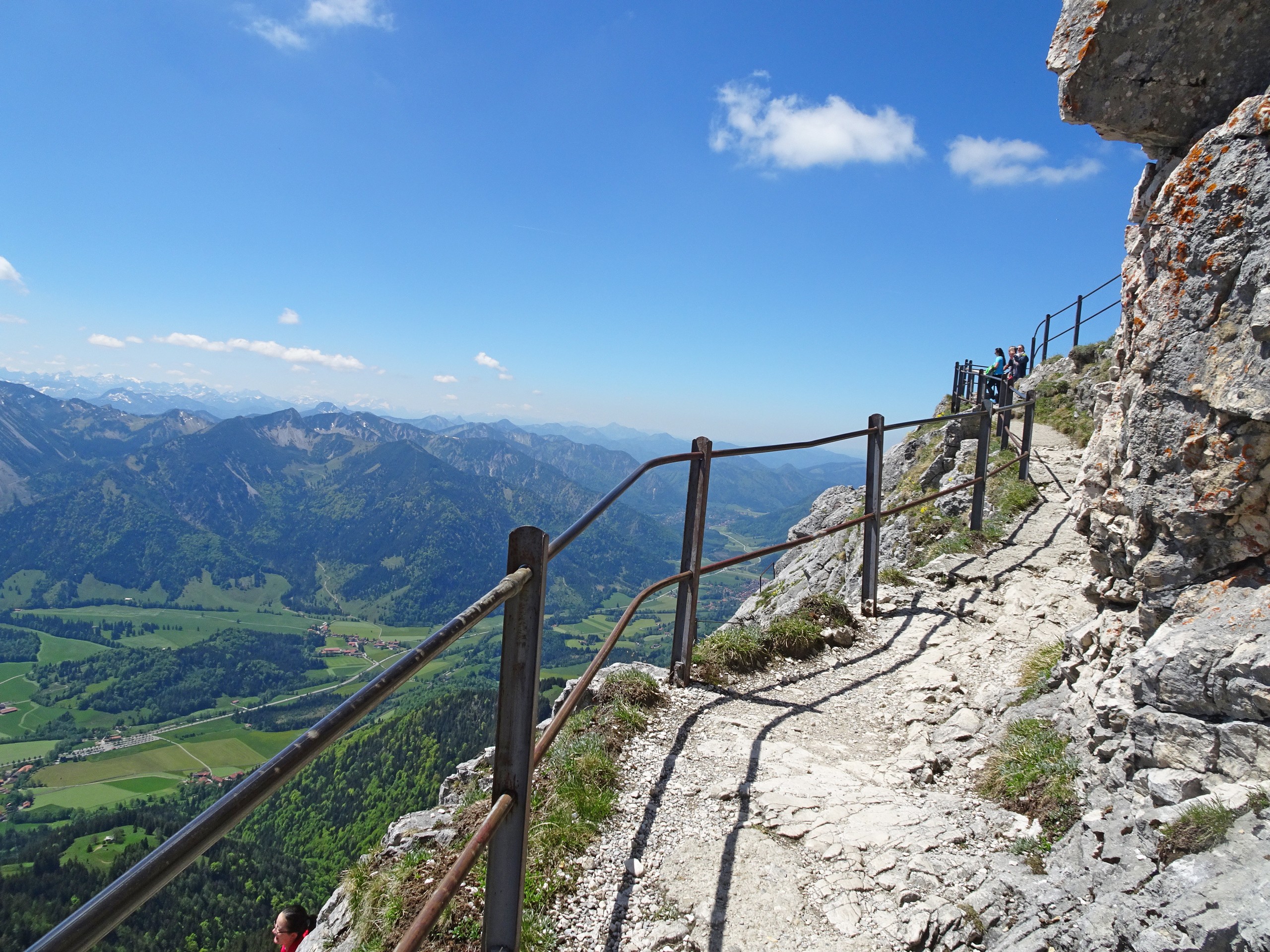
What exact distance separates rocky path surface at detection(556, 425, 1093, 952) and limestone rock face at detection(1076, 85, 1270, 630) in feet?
5.47

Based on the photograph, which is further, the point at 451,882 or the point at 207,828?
the point at 451,882

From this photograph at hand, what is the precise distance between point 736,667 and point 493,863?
13.2ft

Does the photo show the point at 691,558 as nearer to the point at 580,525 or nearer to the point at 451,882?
the point at 580,525

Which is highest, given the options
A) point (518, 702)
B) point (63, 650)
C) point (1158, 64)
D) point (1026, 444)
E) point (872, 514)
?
point (1158, 64)

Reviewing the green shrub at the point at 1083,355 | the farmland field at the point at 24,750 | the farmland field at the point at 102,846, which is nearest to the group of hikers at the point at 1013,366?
the green shrub at the point at 1083,355

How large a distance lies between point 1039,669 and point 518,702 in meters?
4.67

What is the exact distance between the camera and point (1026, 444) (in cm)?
1187

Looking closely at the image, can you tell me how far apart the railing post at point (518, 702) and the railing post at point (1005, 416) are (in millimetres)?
13184

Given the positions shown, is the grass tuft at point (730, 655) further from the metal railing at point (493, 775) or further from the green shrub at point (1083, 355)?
the green shrub at point (1083, 355)

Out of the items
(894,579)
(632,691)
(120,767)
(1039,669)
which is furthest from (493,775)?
(120,767)

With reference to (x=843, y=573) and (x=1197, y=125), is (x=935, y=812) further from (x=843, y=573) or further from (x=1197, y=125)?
(x=843, y=573)

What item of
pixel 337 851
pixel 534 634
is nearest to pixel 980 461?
pixel 534 634

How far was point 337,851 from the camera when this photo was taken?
6344 cm

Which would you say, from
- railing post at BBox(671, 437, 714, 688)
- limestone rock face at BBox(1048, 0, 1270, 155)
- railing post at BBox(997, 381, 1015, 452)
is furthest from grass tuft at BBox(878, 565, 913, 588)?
railing post at BBox(997, 381, 1015, 452)
